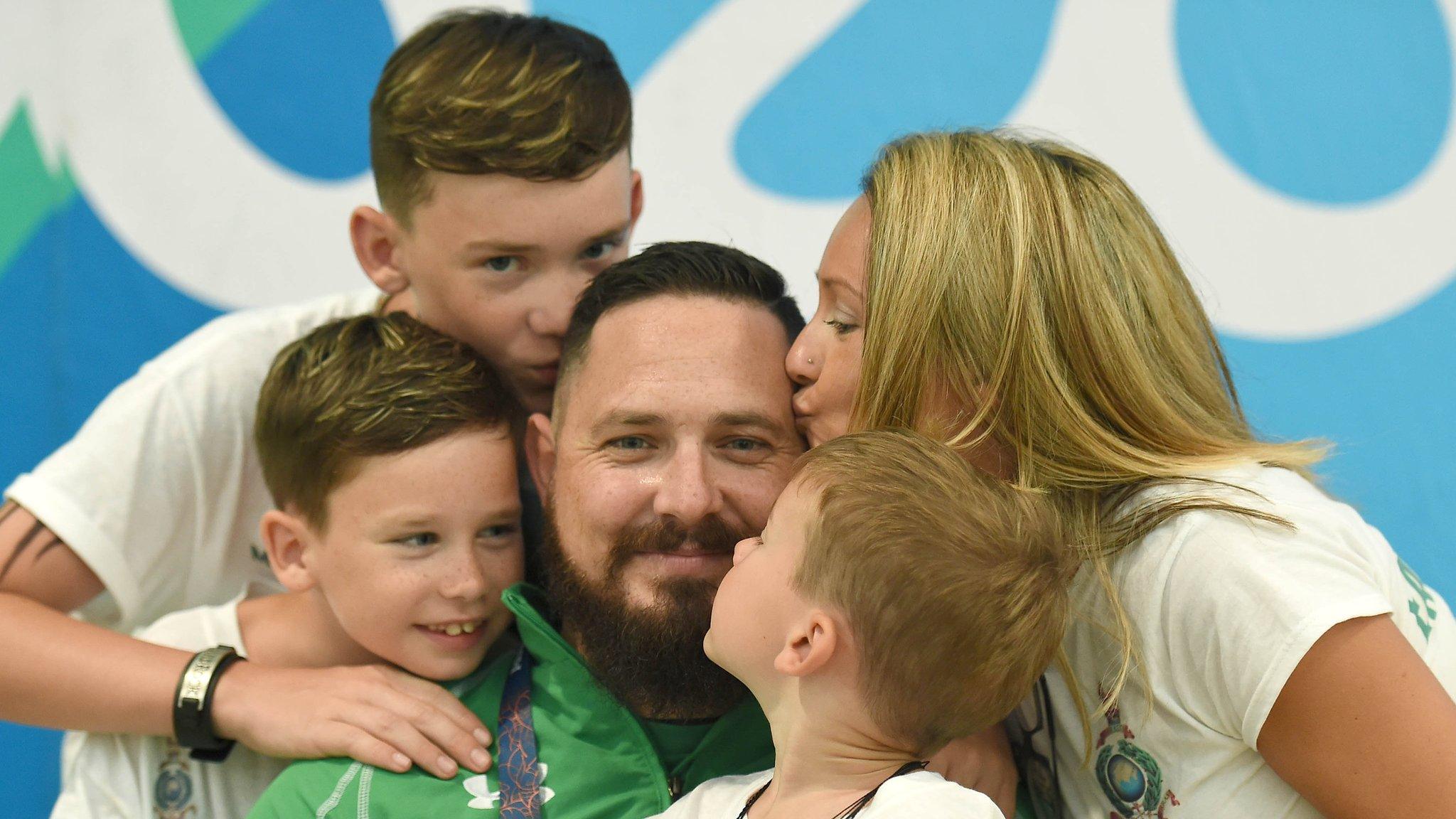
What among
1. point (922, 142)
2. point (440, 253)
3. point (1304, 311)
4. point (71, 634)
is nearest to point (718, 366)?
point (922, 142)

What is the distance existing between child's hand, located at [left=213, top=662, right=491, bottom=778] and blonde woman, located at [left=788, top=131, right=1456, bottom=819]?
64 cm

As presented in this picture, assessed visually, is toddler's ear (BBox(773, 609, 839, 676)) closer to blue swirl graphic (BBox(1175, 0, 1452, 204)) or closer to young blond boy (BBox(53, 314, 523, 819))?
young blond boy (BBox(53, 314, 523, 819))

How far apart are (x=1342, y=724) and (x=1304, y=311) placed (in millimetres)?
1689

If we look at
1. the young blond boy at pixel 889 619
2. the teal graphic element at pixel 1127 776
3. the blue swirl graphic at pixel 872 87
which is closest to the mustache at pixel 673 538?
the young blond boy at pixel 889 619

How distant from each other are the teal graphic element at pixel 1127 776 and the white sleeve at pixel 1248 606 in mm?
99

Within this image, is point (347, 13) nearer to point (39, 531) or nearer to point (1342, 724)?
point (39, 531)

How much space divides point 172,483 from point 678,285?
97 cm

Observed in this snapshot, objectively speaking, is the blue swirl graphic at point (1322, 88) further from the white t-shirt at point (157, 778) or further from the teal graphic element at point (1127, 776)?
the white t-shirt at point (157, 778)

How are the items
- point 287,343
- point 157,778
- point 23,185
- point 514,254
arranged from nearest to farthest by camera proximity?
1. point 157,778
2. point 514,254
3. point 287,343
4. point 23,185

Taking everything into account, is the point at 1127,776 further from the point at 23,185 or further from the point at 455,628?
the point at 23,185

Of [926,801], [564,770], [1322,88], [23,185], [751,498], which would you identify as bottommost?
[564,770]

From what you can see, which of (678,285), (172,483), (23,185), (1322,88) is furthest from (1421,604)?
(23,185)

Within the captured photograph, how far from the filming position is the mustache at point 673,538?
1.78 metres

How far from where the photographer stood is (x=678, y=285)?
197cm
